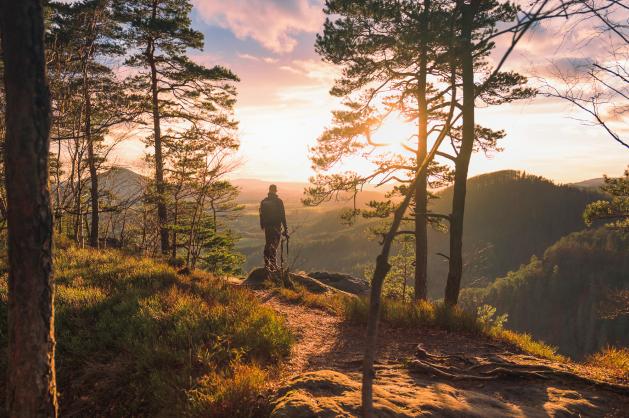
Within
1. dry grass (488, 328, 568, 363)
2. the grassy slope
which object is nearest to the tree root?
dry grass (488, 328, 568, 363)

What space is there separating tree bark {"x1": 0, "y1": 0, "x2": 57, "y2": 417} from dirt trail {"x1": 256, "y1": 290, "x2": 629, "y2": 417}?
223cm

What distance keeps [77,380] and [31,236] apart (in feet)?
9.46

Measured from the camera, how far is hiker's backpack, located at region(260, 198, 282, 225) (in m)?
11.9

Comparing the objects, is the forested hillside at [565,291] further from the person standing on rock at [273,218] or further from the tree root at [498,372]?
the tree root at [498,372]

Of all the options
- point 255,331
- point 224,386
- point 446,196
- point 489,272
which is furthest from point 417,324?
point 446,196

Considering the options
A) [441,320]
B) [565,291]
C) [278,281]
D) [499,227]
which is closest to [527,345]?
[441,320]

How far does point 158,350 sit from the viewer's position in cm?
462

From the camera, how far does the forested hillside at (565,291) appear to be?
338 feet

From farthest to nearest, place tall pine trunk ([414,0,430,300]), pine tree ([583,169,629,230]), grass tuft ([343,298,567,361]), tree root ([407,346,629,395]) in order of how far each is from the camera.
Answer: tall pine trunk ([414,0,430,300])
pine tree ([583,169,629,230])
grass tuft ([343,298,567,361])
tree root ([407,346,629,395])

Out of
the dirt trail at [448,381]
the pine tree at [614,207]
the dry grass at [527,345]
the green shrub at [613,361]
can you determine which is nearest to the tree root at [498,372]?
the dirt trail at [448,381]

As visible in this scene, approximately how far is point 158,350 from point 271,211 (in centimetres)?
760

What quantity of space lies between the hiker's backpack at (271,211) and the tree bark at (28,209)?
8.97 meters

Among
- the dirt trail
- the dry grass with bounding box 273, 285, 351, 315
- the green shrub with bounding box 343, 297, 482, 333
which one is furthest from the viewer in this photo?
the dry grass with bounding box 273, 285, 351, 315

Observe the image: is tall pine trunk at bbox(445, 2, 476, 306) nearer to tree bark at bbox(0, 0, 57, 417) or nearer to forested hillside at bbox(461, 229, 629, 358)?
tree bark at bbox(0, 0, 57, 417)
